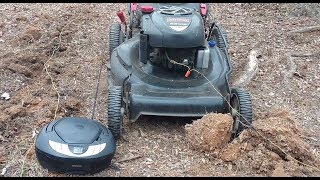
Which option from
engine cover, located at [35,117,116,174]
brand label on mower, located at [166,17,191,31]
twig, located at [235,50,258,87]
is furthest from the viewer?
twig, located at [235,50,258,87]

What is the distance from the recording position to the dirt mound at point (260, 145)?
11.6 ft

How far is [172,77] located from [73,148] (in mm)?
1151

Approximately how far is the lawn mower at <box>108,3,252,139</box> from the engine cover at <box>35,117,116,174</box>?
0.36 m

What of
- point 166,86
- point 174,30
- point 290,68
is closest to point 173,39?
point 174,30

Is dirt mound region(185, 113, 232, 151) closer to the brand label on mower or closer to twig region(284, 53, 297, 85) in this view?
the brand label on mower

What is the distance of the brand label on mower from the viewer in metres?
3.93

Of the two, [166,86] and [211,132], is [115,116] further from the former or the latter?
[211,132]

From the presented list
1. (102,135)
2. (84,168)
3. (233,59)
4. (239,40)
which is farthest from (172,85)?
(239,40)

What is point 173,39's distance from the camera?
3893 mm

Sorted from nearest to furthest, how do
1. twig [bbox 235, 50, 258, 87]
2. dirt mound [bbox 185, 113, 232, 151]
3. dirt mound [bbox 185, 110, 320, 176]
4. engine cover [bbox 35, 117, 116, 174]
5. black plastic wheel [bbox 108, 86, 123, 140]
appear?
engine cover [bbox 35, 117, 116, 174]
dirt mound [bbox 185, 110, 320, 176]
dirt mound [bbox 185, 113, 232, 151]
black plastic wheel [bbox 108, 86, 123, 140]
twig [bbox 235, 50, 258, 87]

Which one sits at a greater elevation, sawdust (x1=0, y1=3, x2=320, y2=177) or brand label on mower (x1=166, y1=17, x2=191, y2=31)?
brand label on mower (x1=166, y1=17, x2=191, y2=31)

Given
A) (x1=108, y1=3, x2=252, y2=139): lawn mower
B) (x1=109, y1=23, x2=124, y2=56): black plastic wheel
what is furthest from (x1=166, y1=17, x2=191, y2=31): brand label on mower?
(x1=109, y1=23, x2=124, y2=56): black plastic wheel

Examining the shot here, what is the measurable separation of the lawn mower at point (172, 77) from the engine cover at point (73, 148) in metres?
0.36

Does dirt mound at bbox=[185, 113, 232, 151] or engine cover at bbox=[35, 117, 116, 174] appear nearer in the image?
engine cover at bbox=[35, 117, 116, 174]
